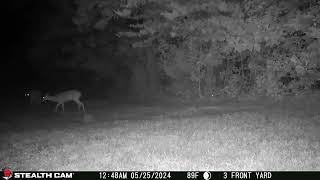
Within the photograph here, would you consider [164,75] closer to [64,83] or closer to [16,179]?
[64,83]

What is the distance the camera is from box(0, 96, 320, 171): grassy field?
25.8 ft

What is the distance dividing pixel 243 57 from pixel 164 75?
6.69 m

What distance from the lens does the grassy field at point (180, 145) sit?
786 cm

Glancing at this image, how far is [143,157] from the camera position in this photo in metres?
8.44

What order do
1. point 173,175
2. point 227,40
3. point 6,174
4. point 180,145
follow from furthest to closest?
point 227,40 < point 180,145 < point 6,174 < point 173,175

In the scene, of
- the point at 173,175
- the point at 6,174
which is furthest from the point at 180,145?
the point at 6,174

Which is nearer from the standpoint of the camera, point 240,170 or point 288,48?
point 240,170

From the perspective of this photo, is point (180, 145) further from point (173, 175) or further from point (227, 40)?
point (227, 40)

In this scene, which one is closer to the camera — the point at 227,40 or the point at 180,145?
the point at 180,145

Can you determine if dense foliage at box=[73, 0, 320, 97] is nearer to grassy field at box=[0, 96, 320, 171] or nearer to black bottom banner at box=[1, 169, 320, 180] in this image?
grassy field at box=[0, 96, 320, 171]

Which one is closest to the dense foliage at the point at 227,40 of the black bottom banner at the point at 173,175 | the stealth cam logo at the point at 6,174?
the black bottom banner at the point at 173,175

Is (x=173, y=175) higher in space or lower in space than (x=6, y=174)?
lower

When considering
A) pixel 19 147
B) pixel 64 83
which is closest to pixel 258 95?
pixel 19 147

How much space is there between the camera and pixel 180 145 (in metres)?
9.63
